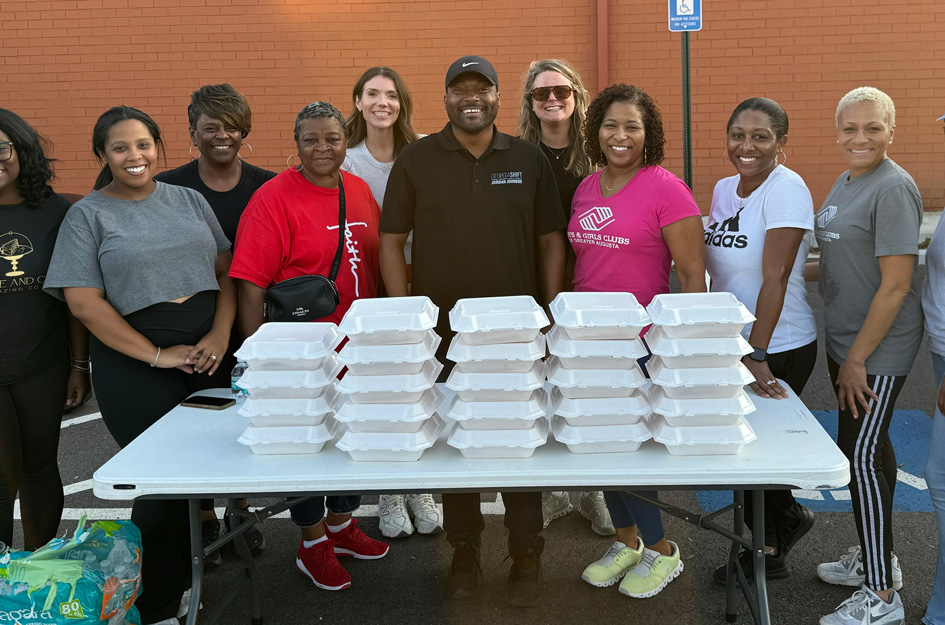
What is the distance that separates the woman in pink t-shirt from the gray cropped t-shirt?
1701 millimetres

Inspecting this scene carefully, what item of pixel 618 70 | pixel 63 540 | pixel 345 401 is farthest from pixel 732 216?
pixel 618 70

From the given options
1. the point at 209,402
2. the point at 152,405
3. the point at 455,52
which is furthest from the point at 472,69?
the point at 455,52

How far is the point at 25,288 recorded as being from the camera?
3047 millimetres

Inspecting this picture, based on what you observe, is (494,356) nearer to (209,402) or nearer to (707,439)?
(707,439)

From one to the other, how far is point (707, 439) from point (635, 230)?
1.01 metres

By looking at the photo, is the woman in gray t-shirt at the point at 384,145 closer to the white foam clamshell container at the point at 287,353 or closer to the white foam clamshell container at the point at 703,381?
the white foam clamshell container at the point at 287,353

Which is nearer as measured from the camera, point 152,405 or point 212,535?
point 152,405

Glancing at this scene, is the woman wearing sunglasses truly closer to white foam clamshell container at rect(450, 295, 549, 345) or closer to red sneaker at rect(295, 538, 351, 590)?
red sneaker at rect(295, 538, 351, 590)

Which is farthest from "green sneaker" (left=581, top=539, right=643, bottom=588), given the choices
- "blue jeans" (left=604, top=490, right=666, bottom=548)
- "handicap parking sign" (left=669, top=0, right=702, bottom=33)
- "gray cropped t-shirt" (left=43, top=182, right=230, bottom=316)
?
"handicap parking sign" (left=669, top=0, right=702, bottom=33)

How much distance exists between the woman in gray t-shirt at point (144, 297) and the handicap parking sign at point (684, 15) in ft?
14.3

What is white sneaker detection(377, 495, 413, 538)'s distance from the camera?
4055mm

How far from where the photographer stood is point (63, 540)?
2.87 metres

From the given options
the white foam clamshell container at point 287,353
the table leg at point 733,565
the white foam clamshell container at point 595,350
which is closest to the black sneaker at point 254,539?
the white foam clamshell container at point 287,353

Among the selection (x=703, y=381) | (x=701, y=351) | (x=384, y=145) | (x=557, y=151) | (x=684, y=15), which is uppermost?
(x=684, y=15)
